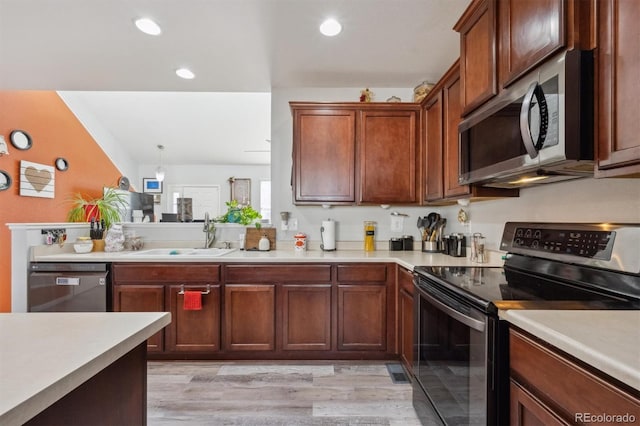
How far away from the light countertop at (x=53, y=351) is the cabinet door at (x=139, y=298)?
1.65m

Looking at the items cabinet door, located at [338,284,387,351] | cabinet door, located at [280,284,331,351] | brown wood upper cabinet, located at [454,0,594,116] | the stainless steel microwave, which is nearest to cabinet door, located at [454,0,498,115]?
brown wood upper cabinet, located at [454,0,594,116]

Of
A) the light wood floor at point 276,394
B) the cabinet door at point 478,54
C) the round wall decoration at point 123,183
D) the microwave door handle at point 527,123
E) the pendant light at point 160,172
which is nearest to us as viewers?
the microwave door handle at point 527,123

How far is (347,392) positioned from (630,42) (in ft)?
7.22

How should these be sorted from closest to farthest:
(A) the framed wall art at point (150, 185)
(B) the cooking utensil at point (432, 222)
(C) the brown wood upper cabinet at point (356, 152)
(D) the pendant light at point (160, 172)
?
(C) the brown wood upper cabinet at point (356, 152)
(B) the cooking utensil at point (432, 222)
(D) the pendant light at point (160, 172)
(A) the framed wall art at point (150, 185)

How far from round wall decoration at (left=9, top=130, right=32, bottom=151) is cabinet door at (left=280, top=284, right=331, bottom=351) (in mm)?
4143

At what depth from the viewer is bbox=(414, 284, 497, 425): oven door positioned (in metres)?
1.06

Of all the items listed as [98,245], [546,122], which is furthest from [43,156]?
[546,122]

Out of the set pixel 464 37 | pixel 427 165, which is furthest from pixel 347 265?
pixel 464 37

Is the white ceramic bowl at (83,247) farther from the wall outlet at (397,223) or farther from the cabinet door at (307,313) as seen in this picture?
the wall outlet at (397,223)

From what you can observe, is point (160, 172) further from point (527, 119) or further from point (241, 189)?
point (527, 119)

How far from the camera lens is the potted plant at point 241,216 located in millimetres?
3002

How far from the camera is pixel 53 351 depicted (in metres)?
0.62

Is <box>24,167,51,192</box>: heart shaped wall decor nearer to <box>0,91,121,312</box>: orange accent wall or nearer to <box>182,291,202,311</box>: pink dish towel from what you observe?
<box>0,91,121,312</box>: orange accent wall

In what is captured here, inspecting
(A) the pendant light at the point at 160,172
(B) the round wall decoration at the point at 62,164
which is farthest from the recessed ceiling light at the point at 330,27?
(A) the pendant light at the point at 160,172
